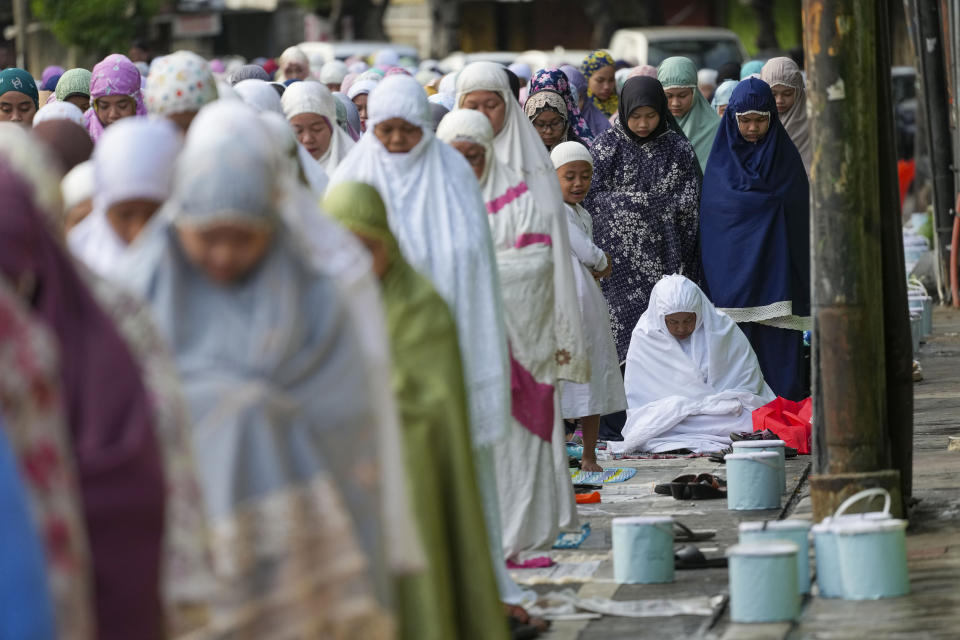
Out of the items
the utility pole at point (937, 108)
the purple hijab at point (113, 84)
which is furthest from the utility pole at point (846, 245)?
the utility pole at point (937, 108)

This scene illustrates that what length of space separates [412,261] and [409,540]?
2025mm

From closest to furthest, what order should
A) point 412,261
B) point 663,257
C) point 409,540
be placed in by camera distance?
1. point 409,540
2. point 412,261
3. point 663,257

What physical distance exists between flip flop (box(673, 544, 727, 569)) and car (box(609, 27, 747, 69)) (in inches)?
633

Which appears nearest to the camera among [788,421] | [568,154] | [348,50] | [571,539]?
[571,539]

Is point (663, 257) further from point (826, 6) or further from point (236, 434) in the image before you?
point (236, 434)

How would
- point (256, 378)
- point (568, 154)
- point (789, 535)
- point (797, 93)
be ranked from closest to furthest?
point (256, 378) < point (789, 535) < point (568, 154) < point (797, 93)

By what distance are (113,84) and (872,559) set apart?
370cm

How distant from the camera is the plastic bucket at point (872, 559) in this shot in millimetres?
5680

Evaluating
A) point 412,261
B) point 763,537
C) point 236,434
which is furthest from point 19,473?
point 763,537

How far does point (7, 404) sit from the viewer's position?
2707mm

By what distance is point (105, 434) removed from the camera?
2900 mm

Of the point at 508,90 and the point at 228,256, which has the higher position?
the point at 508,90

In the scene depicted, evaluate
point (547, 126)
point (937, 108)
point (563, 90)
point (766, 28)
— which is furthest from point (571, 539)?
point (766, 28)

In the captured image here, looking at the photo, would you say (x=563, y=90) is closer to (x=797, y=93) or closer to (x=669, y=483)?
(x=797, y=93)
